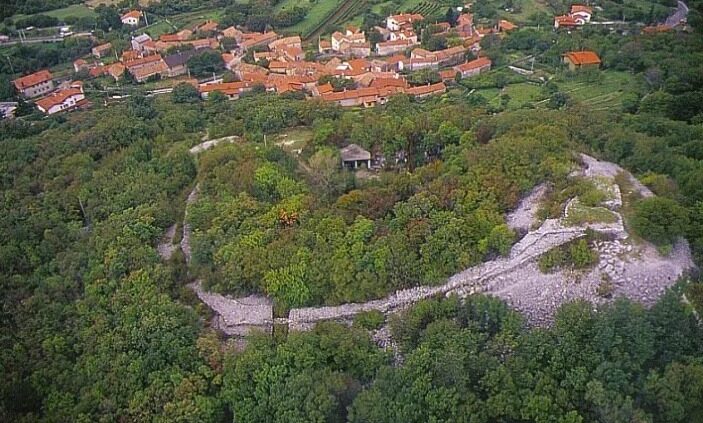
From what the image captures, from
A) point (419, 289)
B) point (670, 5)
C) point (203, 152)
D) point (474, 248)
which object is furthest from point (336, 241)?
point (670, 5)

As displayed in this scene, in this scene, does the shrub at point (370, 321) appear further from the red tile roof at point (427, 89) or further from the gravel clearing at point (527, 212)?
the red tile roof at point (427, 89)

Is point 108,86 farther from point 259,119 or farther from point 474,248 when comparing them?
point 474,248

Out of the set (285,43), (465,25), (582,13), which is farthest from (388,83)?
(582,13)

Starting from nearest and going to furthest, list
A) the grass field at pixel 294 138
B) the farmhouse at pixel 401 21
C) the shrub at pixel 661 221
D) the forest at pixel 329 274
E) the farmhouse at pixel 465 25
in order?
the forest at pixel 329 274, the shrub at pixel 661 221, the grass field at pixel 294 138, the farmhouse at pixel 465 25, the farmhouse at pixel 401 21

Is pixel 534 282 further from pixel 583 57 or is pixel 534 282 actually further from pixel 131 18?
pixel 131 18

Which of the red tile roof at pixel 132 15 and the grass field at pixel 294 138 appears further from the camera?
the red tile roof at pixel 132 15

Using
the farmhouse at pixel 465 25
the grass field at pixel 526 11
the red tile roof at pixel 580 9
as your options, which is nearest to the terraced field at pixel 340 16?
the farmhouse at pixel 465 25

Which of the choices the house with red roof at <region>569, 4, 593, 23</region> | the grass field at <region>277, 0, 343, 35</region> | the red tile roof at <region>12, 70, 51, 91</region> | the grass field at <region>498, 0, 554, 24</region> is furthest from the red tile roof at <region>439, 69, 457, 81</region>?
the red tile roof at <region>12, 70, 51, 91</region>
